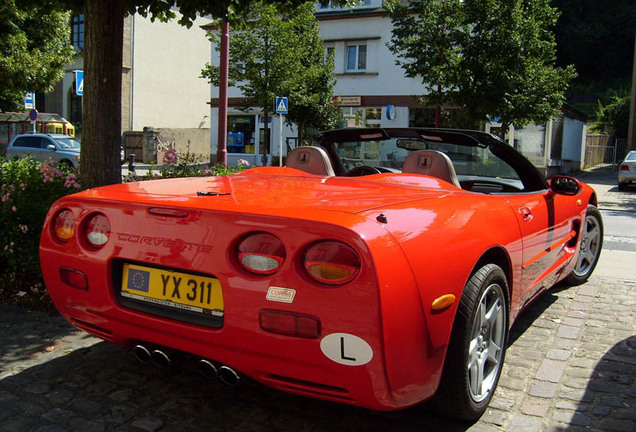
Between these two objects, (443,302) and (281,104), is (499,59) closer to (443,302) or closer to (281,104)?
(281,104)

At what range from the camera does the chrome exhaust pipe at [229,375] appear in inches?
97.9

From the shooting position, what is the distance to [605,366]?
365 cm

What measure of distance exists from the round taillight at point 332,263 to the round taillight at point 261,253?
139mm

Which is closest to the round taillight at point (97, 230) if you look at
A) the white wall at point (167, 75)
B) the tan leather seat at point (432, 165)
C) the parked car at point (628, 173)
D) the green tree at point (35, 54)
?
the tan leather seat at point (432, 165)

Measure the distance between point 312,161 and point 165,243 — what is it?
192cm

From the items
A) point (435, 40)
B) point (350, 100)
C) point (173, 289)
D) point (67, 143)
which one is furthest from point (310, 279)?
point (350, 100)

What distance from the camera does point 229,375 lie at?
2500 mm

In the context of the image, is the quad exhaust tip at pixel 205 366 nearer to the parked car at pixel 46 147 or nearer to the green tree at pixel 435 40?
the green tree at pixel 435 40

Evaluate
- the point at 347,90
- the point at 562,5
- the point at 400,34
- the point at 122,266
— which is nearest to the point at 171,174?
the point at 122,266

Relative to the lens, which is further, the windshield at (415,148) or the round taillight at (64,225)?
the windshield at (415,148)

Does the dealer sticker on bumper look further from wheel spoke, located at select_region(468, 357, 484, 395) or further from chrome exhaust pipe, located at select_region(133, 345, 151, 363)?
wheel spoke, located at select_region(468, 357, 484, 395)

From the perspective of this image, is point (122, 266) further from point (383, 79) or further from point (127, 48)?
point (127, 48)

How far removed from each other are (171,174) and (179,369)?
439 centimetres

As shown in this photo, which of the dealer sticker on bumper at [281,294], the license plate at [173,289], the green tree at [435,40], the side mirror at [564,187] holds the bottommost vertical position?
the license plate at [173,289]
